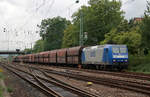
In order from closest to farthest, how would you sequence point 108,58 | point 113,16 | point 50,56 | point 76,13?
1. point 108,58
2. point 50,56
3. point 113,16
4. point 76,13

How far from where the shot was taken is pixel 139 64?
87.9 ft

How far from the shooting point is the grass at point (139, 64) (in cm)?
2405

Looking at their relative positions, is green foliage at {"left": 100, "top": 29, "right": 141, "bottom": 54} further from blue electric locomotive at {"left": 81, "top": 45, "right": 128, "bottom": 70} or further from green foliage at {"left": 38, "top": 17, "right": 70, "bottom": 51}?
green foliage at {"left": 38, "top": 17, "right": 70, "bottom": 51}

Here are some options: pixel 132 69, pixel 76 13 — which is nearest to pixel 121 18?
pixel 76 13

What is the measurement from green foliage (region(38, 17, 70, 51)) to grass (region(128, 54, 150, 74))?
54487 millimetres

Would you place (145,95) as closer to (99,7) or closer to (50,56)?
(50,56)

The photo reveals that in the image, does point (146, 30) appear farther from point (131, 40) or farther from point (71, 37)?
point (71, 37)

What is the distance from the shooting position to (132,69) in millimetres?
26391

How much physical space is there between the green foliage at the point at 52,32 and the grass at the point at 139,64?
5449cm

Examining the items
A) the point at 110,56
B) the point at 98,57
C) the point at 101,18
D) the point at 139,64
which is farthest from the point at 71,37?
the point at 110,56

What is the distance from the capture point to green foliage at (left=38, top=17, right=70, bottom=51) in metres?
81.2

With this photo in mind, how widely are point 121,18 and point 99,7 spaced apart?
6693mm

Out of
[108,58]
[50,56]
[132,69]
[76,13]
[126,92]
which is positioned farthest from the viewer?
[76,13]

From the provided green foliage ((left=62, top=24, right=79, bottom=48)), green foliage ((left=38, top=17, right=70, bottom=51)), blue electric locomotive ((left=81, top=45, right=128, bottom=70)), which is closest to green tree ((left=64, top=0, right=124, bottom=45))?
green foliage ((left=62, top=24, right=79, bottom=48))
